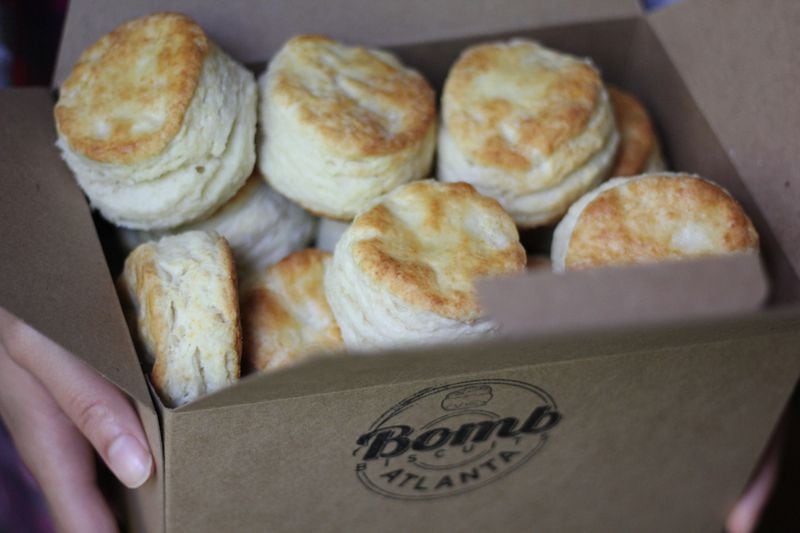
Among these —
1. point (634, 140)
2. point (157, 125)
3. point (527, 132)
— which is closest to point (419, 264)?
point (527, 132)

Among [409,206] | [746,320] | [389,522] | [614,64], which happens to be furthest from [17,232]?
[614,64]

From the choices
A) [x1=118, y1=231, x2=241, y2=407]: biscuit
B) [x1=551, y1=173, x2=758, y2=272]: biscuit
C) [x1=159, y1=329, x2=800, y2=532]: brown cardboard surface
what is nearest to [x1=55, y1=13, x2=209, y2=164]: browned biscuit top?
[x1=118, y1=231, x2=241, y2=407]: biscuit

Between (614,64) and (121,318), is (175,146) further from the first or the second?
(614,64)

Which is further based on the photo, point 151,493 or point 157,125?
point 157,125

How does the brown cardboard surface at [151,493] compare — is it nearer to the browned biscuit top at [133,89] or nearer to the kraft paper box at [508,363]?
the kraft paper box at [508,363]

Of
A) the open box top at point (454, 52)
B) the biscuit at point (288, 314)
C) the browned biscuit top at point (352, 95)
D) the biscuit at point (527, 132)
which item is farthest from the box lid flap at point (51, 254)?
the biscuit at point (527, 132)

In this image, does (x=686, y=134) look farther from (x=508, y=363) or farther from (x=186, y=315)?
(x=186, y=315)
